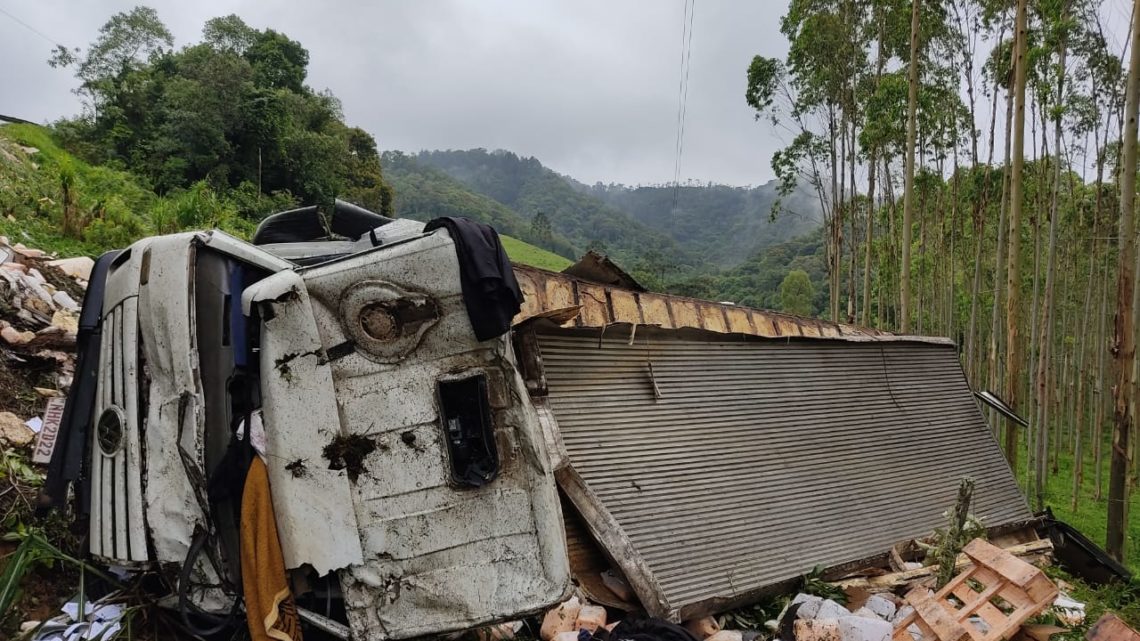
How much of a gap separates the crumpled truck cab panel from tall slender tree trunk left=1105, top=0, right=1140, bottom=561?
288 inches

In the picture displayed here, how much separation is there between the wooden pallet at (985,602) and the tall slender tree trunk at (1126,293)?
14.6ft

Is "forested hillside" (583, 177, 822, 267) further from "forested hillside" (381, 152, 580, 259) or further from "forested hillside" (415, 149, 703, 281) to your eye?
"forested hillside" (381, 152, 580, 259)

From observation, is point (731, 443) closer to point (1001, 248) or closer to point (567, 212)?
point (1001, 248)

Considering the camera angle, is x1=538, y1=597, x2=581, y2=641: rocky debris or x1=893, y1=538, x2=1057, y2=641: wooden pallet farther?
x1=893, y1=538, x2=1057, y2=641: wooden pallet

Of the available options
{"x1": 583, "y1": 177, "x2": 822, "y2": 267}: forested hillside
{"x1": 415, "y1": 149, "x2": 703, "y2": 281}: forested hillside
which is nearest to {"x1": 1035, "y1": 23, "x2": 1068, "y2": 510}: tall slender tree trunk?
{"x1": 415, "y1": 149, "x2": 703, "y2": 281}: forested hillside

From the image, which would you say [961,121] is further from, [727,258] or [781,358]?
[727,258]

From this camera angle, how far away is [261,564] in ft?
7.59

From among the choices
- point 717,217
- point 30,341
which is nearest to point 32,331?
point 30,341

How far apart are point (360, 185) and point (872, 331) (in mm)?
28876

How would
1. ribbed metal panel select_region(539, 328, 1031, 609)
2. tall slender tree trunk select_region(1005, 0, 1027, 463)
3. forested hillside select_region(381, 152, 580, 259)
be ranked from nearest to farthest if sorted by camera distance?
ribbed metal panel select_region(539, 328, 1031, 609) → tall slender tree trunk select_region(1005, 0, 1027, 463) → forested hillside select_region(381, 152, 580, 259)

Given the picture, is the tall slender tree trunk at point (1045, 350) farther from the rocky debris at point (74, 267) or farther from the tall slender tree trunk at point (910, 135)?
the rocky debris at point (74, 267)

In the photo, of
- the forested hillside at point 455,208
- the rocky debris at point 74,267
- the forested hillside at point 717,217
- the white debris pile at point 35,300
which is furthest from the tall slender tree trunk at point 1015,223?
the forested hillside at point 717,217

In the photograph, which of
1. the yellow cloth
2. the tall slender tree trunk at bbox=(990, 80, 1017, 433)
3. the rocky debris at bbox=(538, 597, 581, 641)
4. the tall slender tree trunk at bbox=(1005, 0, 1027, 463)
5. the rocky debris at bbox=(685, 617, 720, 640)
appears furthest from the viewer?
the tall slender tree trunk at bbox=(990, 80, 1017, 433)

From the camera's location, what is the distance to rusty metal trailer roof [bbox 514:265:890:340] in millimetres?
4426
